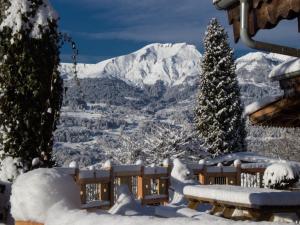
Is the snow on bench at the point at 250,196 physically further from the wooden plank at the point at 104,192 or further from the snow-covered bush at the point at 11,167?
the wooden plank at the point at 104,192

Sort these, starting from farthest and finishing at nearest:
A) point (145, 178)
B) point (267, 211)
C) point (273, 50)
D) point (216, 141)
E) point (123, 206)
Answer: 1. point (216, 141)
2. point (145, 178)
3. point (123, 206)
4. point (267, 211)
5. point (273, 50)

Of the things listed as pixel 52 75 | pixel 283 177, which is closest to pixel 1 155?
pixel 52 75

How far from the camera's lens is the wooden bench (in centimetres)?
779

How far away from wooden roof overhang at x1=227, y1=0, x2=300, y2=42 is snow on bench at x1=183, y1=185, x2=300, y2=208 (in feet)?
15.9

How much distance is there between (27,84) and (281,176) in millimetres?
7689

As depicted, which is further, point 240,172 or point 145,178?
point 240,172

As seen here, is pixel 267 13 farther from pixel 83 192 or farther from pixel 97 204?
→ pixel 97 204

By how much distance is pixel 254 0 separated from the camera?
10.5 feet

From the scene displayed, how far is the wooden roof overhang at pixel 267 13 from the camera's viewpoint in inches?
116

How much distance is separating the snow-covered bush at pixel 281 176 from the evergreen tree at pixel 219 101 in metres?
22.9

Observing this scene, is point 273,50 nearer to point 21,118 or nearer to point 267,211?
point 267,211

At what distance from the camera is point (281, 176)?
48.3 ft

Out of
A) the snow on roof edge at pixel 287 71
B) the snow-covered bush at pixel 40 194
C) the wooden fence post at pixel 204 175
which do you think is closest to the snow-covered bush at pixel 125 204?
the snow-covered bush at pixel 40 194

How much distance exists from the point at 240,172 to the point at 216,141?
59.9 feet
